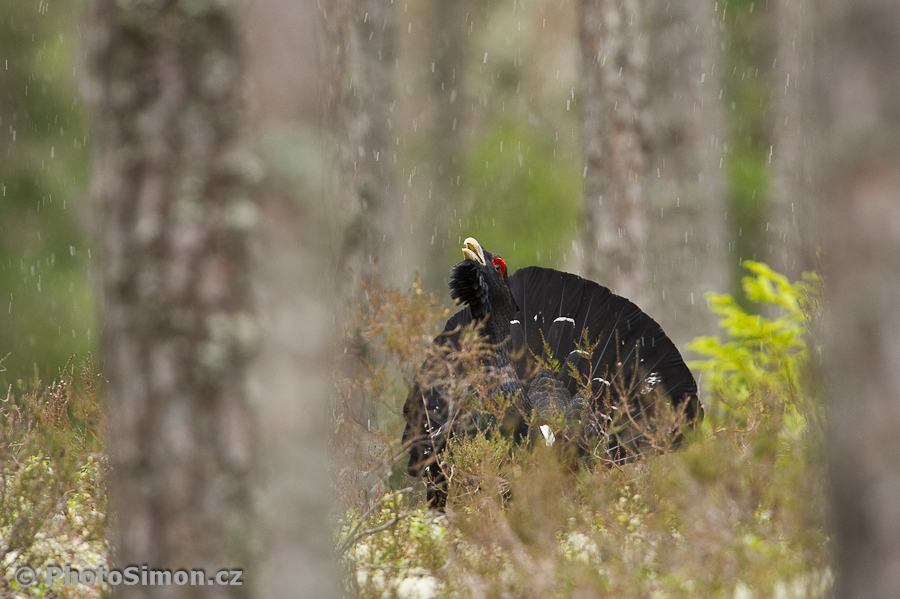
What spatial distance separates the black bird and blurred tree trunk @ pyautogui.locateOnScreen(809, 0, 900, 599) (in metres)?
2.94

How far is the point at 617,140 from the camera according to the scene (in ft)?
24.3

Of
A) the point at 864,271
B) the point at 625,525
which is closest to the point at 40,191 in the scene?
the point at 625,525

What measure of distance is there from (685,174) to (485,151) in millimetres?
6538

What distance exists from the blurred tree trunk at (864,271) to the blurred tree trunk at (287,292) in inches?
53.4

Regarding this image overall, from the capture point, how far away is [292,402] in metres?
2.24

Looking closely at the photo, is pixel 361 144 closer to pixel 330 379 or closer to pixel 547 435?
pixel 330 379

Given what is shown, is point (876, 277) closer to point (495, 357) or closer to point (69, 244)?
point (495, 357)

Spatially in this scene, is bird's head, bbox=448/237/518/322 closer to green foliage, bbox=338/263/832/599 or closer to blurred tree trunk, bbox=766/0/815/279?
green foliage, bbox=338/263/832/599

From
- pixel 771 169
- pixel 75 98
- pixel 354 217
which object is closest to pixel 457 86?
pixel 771 169

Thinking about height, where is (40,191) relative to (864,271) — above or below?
above

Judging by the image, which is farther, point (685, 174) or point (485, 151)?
point (485, 151)

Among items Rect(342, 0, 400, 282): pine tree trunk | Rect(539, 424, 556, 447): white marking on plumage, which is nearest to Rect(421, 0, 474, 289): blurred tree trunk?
Rect(342, 0, 400, 282): pine tree trunk

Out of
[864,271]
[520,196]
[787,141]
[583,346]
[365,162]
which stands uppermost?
[520,196]

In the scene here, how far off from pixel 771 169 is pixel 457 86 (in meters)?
7.18
